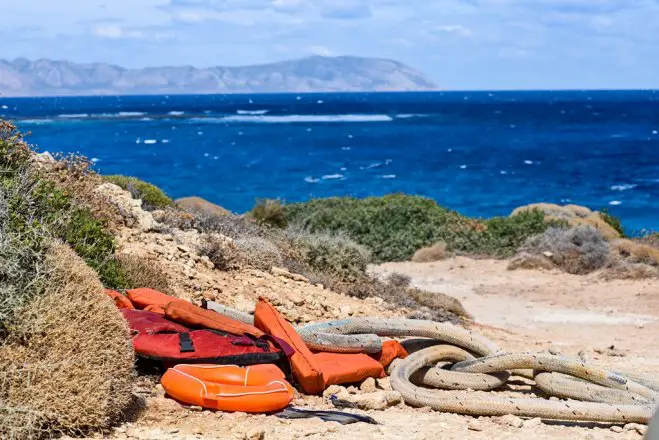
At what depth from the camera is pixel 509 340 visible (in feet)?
34.8

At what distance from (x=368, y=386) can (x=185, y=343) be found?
1.65 meters

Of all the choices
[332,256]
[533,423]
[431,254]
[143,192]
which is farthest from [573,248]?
[533,423]

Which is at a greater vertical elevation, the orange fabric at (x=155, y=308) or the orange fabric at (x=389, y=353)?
the orange fabric at (x=155, y=308)

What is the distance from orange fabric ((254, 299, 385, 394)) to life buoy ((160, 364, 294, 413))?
567 mm

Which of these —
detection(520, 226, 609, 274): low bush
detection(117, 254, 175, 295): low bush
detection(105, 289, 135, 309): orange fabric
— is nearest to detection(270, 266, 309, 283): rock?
detection(117, 254, 175, 295): low bush

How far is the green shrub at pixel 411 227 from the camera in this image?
20.0 metres

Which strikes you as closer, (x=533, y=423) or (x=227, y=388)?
(x=227, y=388)

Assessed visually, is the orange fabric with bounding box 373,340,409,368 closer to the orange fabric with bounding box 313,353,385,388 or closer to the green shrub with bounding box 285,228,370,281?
the orange fabric with bounding box 313,353,385,388

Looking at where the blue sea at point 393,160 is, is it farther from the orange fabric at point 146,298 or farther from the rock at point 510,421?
the rock at point 510,421

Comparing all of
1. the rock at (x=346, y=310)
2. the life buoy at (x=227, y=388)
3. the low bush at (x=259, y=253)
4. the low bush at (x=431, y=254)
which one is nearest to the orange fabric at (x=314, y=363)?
the life buoy at (x=227, y=388)

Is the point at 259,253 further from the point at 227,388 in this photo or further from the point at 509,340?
the point at 227,388

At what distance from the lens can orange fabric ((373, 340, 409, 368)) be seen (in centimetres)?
759

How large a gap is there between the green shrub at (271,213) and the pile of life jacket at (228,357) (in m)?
13.5

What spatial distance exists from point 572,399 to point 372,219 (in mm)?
14247
